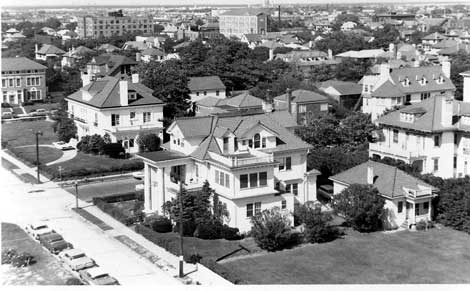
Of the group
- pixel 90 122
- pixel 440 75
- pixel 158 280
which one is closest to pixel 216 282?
pixel 158 280

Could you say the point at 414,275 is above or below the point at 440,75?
below

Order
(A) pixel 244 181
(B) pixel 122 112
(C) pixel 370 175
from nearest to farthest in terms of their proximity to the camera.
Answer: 1. (A) pixel 244 181
2. (C) pixel 370 175
3. (B) pixel 122 112

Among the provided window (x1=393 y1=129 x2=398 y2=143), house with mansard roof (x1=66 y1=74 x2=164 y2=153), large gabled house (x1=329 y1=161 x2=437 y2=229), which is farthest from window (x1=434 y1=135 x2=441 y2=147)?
house with mansard roof (x1=66 y1=74 x2=164 y2=153)

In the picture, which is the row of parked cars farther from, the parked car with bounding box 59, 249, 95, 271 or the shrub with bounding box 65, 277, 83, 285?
the shrub with bounding box 65, 277, 83, 285

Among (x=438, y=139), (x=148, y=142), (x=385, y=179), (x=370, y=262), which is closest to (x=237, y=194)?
(x=370, y=262)

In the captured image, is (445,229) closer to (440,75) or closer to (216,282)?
(216,282)

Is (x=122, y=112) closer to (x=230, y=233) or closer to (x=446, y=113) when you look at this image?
(x=230, y=233)
